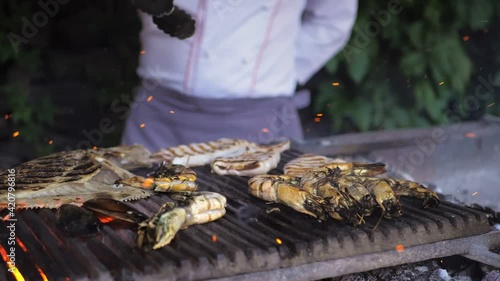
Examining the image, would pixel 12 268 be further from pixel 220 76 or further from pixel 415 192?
pixel 220 76

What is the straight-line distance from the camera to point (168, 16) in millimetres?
3916

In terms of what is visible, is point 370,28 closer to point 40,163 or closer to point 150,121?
point 150,121

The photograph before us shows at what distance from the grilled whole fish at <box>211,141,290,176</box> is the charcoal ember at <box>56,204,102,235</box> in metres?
1.05

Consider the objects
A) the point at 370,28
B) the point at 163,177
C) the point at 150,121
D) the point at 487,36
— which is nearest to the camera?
the point at 163,177

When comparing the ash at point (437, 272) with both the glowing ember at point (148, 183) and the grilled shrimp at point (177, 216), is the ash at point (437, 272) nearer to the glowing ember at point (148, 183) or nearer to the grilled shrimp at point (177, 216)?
the grilled shrimp at point (177, 216)

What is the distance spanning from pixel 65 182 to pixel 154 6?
1.09m

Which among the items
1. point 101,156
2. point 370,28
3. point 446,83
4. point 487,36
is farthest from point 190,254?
point 487,36

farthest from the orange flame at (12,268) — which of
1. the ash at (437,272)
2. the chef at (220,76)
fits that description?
the chef at (220,76)

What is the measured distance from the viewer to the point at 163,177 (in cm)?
342

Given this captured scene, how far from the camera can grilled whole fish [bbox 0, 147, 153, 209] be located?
310 centimetres

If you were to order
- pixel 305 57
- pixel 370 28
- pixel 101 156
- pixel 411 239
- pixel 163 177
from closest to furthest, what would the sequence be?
pixel 411 239
pixel 163 177
pixel 101 156
pixel 305 57
pixel 370 28

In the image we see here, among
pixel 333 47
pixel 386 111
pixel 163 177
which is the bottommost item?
pixel 386 111

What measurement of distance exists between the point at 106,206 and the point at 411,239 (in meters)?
1.36

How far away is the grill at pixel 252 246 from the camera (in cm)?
247
